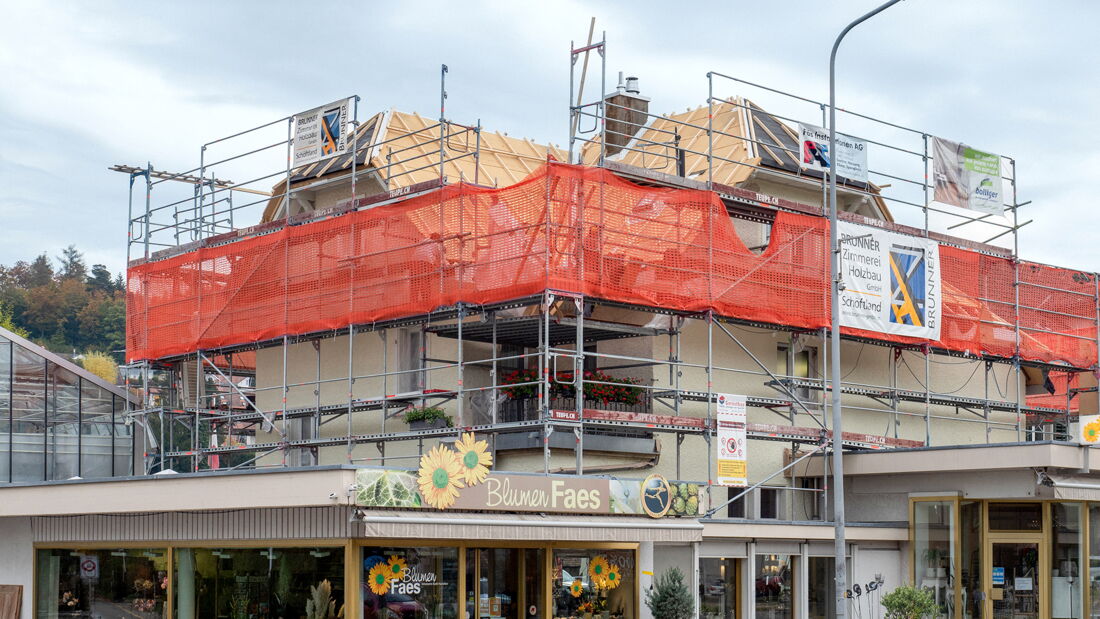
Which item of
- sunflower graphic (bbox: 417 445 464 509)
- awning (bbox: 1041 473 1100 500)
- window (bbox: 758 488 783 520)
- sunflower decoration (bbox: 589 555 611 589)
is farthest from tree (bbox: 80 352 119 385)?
sunflower graphic (bbox: 417 445 464 509)

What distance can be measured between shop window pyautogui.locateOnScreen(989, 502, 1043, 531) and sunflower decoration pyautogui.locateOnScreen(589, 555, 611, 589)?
9033mm

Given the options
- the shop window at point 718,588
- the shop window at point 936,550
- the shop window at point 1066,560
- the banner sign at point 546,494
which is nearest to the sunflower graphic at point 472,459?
the banner sign at point 546,494

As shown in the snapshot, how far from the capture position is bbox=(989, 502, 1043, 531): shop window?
27672 mm

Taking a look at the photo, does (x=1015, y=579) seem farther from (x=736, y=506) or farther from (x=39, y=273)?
(x=39, y=273)

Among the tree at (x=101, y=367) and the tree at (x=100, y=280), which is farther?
the tree at (x=100, y=280)

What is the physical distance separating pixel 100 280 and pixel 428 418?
106 meters

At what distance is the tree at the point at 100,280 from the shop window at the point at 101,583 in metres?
106

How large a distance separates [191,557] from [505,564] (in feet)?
17.8

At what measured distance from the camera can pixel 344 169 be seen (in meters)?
35.6

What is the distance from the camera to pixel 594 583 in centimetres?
2403

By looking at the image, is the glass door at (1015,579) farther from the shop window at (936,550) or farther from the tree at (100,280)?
the tree at (100,280)

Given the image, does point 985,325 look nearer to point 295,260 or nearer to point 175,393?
point 295,260

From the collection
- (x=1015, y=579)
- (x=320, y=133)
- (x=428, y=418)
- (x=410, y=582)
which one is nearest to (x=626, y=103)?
(x=320, y=133)

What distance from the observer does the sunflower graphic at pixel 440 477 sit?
20.5 meters
